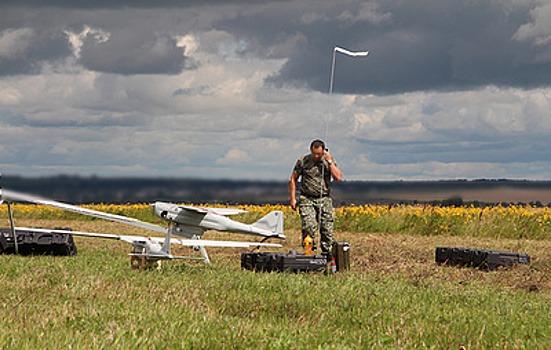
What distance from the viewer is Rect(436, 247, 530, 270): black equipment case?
14250mm

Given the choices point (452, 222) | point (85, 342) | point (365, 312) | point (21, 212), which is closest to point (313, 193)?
point (365, 312)

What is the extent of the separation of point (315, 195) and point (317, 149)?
94 cm

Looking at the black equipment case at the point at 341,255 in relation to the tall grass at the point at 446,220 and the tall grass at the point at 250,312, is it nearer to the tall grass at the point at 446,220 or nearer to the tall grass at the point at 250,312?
the tall grass at the point at 250,312

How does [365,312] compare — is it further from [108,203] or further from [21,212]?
[108,203]

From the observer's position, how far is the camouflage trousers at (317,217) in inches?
578

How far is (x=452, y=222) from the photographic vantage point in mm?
25000

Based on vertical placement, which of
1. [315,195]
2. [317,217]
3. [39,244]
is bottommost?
[39,244]

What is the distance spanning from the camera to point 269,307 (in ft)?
27.1

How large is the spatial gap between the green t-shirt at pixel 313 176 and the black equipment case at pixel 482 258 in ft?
8.89

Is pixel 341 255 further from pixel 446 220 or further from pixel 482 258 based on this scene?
pixel 446 220

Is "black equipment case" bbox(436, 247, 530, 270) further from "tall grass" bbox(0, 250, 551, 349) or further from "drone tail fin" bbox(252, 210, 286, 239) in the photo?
"drone tail fin" bbox(252, 210, 286, 239)

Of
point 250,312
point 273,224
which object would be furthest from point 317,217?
point 250,312

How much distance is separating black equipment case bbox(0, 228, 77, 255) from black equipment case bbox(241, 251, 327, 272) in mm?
4888

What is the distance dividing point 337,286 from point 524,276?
4.30 meters
